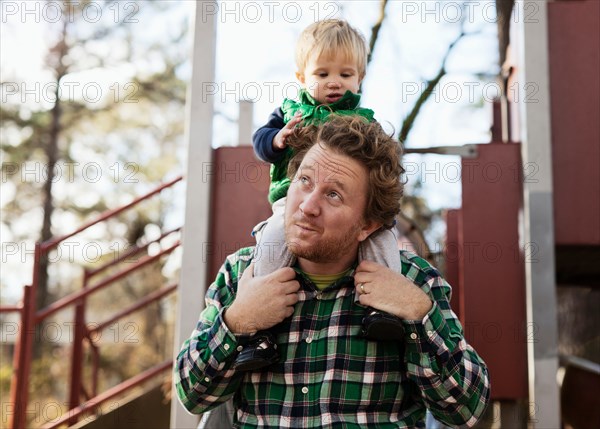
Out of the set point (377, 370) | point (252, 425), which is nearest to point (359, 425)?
point (377, 370)

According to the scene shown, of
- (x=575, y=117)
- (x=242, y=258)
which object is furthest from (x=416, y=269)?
(x=575, y=117)

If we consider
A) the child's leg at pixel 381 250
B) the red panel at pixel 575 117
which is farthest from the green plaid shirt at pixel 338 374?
the red panel at pixel 575 117

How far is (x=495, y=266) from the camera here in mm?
3674

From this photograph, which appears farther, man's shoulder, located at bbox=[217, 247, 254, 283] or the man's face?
man's shoulder, located at bbox=[217, 247, 254, 283]

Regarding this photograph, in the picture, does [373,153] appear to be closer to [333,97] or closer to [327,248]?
[327,248]

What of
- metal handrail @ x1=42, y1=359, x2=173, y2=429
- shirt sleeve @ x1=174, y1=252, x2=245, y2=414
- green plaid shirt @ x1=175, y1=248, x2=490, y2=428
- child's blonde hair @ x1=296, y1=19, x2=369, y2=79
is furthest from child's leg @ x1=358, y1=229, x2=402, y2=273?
metal handrail @ x1=42, y1=359, x2=173, y2=429

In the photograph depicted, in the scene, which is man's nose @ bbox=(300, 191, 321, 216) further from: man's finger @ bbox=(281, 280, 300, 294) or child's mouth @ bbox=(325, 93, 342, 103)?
child's mouth @ bbox=(325, 93, 342, 103)

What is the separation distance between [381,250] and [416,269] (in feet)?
0.52

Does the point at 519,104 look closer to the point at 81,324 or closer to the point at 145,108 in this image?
the point at 81,324

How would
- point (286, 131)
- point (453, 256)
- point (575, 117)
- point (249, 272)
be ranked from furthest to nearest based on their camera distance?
point (453, 256), point (575, 117), point (286, 131), point (249, 272)

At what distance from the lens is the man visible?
2.11 metres

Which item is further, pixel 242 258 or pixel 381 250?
pixel 242 258

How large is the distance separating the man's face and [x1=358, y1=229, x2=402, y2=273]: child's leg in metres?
0.06

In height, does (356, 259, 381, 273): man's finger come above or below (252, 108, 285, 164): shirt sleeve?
below
